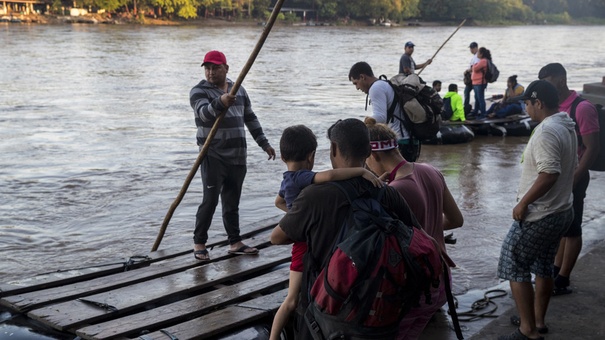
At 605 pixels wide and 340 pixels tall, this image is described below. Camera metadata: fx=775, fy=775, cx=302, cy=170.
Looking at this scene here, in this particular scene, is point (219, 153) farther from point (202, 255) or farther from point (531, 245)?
point (531, 245)

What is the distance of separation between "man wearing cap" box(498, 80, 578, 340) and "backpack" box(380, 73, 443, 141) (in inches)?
74.2

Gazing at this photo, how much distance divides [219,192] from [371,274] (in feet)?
9.67

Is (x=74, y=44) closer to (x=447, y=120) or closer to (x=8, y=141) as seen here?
(x=8, y=141)

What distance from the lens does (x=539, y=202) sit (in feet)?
15.5

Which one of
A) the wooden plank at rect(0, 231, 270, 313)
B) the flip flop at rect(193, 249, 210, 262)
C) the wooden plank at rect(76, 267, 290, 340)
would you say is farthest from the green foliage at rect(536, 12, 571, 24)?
the wooden plank at rect(76, 267, 290, 340)

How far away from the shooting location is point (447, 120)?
15.3 metres

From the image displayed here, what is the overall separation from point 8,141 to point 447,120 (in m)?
9.39

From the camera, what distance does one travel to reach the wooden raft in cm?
450

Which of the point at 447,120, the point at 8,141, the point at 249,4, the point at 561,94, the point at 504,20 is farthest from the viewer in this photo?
the point at 504,20

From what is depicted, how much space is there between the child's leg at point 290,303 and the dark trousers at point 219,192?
1.95 m

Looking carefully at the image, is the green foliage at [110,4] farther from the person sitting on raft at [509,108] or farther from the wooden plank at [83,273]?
the wooden plank at [83,273]

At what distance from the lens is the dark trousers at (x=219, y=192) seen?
5.90 metres

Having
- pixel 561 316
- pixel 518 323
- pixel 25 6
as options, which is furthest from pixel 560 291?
pixel 25 6

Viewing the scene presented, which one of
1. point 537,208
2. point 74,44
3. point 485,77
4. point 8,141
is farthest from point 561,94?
point 74,44
